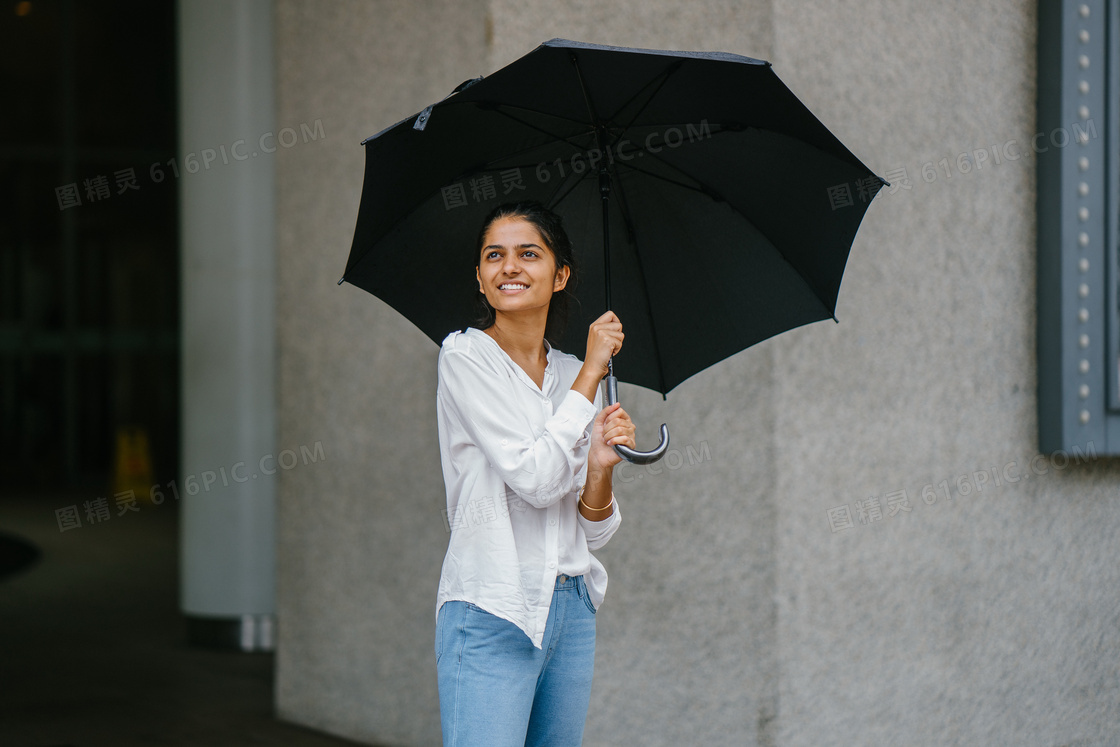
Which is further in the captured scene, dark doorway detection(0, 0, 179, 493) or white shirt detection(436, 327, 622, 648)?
dark doorway detection(0, 0, 179, 493)

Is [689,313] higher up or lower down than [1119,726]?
higher up

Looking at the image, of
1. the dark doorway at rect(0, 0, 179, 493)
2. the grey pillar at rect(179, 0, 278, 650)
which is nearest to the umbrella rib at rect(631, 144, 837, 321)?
the grey pillar at rect(179, 0, 278, 650)

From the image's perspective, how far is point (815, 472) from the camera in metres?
4.00

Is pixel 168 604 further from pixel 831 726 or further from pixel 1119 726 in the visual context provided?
pixel 1119 726

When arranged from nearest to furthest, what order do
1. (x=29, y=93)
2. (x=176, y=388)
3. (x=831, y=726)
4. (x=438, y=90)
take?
(x=831, y=726) < (x=438, y=90) < (x=29, y=93) < (x=176, y=388)

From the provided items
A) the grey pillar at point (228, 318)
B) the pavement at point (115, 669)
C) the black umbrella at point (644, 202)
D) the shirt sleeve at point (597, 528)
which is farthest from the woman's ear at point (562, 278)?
the grey pillar at point (228, 318)

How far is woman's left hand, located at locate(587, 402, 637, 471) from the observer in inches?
86.0

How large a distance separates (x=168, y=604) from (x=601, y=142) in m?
7.14

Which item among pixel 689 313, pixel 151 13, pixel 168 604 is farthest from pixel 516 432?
pixel 151 13

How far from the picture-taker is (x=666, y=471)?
161 inches

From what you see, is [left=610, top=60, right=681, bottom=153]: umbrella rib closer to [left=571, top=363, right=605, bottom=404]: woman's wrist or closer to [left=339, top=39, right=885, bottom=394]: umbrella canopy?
[left=339, top=39, right=885, bottom=394]: umbrella canopy

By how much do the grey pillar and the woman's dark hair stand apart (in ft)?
14.6

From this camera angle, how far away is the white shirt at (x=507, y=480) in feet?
7.06

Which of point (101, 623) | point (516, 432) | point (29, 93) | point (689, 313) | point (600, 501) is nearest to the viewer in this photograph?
point (516, 432)
